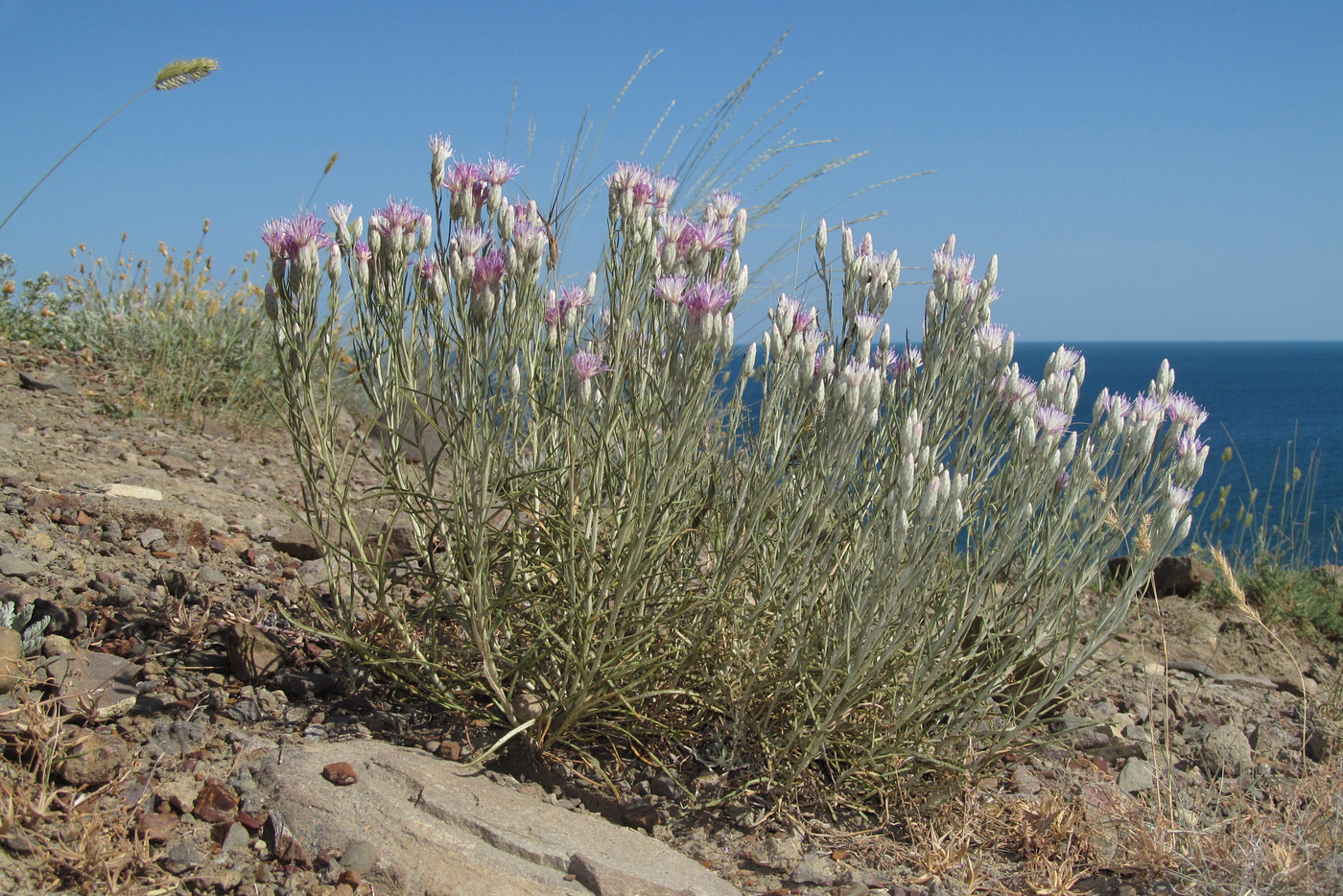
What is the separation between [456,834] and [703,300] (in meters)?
1.39

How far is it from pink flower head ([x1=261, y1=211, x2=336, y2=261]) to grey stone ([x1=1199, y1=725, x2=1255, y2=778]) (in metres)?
3.23

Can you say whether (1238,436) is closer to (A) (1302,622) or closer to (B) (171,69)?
(A) (1302,622)

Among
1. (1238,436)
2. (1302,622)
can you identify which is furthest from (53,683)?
(1238,436)

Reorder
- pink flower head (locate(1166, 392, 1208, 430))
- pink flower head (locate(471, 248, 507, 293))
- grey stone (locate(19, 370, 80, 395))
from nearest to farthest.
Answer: pink flower head (locate(471, 248, 507, 293)) < pink flower head (locate(1166, 392, 1208, 430)) < grey stone (locate(19, 370, 80, 395))

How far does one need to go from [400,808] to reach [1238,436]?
41.7 m

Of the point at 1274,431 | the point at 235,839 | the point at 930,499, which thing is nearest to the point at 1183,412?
the point at 930,499

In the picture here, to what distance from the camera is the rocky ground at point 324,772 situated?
1980mm

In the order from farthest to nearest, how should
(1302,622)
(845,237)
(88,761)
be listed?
(1302,622)
(845,237)
(88,761)

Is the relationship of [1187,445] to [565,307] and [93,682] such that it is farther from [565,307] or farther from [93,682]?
[93,682]

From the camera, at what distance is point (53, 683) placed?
2320 millimetres

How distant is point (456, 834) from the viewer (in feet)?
6.90

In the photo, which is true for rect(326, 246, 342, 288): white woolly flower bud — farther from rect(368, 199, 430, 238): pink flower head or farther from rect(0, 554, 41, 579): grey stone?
rect(0, 554, 41, 579): grey stone

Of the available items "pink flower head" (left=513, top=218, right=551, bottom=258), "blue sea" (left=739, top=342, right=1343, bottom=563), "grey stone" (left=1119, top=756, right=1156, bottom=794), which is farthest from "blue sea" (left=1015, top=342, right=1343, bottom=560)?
"pink flower head" (left=513, top=218, right=551, bottom=258)

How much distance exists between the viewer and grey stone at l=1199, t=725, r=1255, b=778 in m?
2.99
